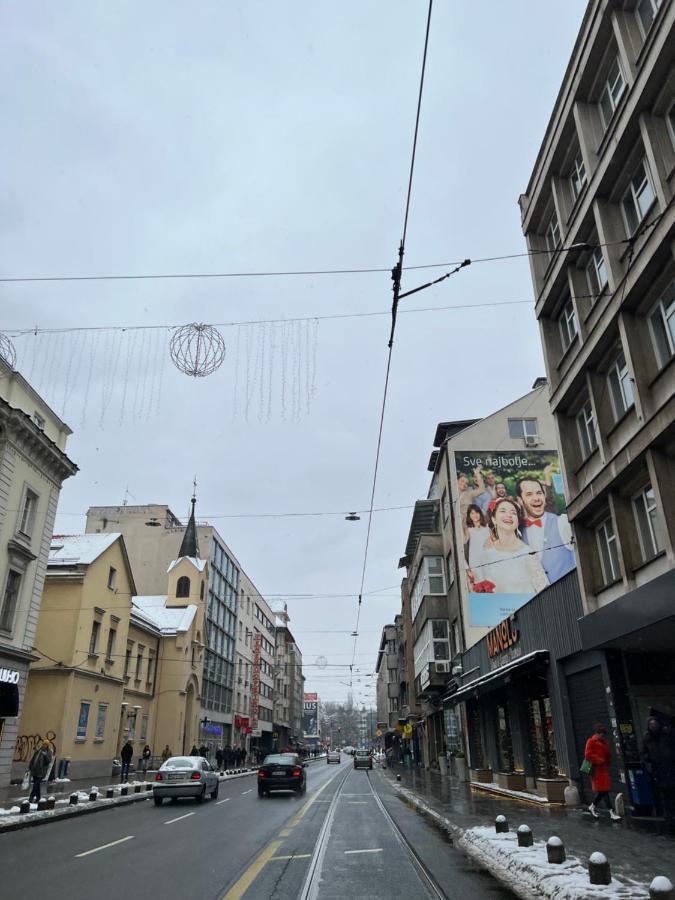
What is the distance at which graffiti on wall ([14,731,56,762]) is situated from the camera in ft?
A: 95.3

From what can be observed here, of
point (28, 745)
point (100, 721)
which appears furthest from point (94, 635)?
point (28, 745)

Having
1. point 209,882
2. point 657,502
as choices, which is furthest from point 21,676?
point 657,502

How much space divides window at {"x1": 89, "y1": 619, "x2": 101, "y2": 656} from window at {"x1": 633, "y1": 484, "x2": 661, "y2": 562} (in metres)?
28.4

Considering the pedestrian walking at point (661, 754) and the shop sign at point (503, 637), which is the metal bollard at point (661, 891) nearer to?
the pedestrian walking at point (661, 754)

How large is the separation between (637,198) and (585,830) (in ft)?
42.2

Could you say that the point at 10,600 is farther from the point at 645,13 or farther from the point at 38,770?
the point at 645,13

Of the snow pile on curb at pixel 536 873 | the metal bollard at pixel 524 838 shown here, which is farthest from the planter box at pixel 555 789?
the metal bollard at pixel 524 838

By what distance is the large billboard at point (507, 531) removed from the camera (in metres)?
31.9

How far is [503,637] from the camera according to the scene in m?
24.3

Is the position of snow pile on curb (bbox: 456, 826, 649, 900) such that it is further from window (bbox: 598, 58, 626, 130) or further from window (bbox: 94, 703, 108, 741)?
window (bbox: 94, 703, 108, 741)

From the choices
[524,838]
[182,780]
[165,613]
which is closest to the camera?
[524,838]

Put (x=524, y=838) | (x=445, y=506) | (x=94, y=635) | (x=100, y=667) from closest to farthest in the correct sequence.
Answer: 1. (x=524, y=838)
2. (x=94, y=635)
3. (x=100, y=667)
4. (x=445, y=506)

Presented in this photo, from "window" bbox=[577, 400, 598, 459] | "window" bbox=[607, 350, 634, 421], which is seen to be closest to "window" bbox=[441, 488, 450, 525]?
"window" bbox=[577, 400, 598, 459]

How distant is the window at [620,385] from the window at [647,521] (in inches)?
75.0
